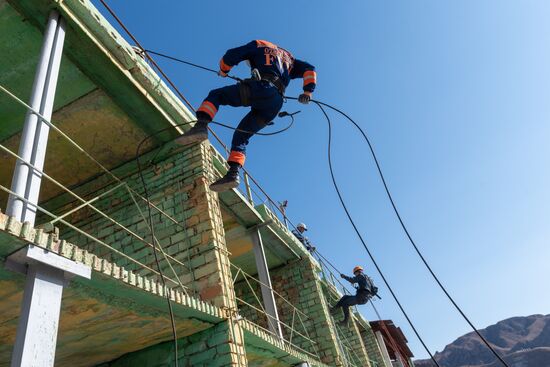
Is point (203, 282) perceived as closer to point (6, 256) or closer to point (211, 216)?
point (211, 216)

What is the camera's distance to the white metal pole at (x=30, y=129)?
10.7 ft

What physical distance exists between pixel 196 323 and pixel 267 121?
2.55 meters

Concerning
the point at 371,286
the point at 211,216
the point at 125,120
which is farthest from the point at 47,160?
the point at 371,286

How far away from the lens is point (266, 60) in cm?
516

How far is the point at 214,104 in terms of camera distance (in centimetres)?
493

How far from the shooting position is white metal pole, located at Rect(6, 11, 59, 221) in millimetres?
3252

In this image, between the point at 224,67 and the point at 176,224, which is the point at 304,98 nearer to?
the point at 224,67

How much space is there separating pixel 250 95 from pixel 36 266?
297 cm

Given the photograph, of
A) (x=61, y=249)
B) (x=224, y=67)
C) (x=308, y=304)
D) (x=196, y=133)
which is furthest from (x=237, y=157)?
(x=308, y=304)

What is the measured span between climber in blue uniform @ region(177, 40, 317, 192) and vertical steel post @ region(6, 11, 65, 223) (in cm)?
141

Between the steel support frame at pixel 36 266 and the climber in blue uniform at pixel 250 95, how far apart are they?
1.46 m

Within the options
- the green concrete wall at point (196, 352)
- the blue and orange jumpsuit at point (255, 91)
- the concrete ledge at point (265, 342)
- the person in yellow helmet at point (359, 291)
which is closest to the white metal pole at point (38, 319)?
the green concrete wall at point (196, 352)

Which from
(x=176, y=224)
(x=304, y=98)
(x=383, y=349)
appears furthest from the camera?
(x=383, y=349)

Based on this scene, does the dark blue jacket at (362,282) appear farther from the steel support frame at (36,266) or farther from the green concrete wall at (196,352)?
the steel support frame at (36,266)
